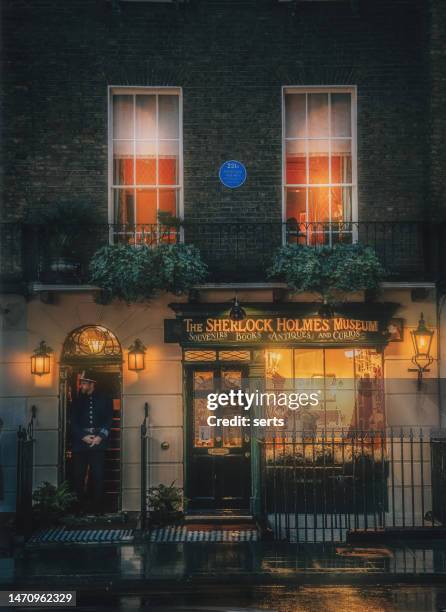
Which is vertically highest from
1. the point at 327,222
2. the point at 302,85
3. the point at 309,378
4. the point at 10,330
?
the point at 302,85

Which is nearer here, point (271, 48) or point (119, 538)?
point (119, 538)

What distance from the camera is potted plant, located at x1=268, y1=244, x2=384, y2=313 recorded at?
1295 centimetres

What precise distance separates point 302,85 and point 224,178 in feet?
6.93

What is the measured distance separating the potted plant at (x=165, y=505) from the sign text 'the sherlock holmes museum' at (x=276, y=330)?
2.43 m

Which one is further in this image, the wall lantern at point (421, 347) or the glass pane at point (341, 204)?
the glass pane at point (341, 204)

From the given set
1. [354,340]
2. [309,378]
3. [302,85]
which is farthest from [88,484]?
[302,85]

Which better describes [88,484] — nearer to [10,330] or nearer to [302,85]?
[10,330]

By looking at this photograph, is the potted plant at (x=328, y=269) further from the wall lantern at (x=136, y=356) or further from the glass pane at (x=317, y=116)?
the wall lantern at (x=136, y=356)

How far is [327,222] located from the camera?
13789 millimetres

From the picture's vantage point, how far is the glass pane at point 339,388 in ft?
45.3

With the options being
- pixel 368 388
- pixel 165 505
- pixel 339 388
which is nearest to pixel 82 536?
pixel 165 505

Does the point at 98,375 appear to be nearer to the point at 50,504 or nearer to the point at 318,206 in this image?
the point at 50,504

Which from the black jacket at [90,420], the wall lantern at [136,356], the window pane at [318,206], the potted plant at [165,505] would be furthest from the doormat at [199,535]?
the window pane at [318,206]

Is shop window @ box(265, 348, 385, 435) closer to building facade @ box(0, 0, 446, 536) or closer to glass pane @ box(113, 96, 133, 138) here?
building facade @ box(0, 0, 446, 536)
